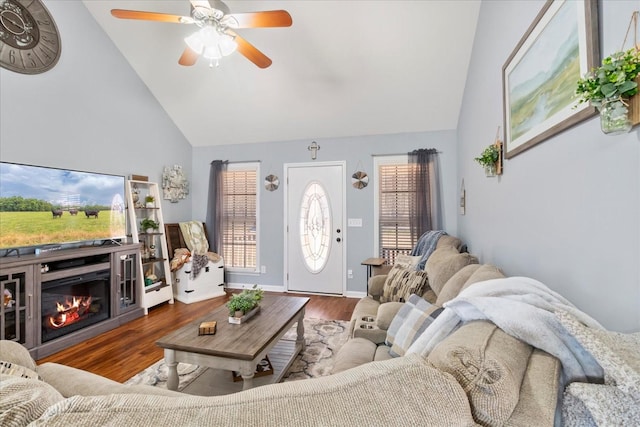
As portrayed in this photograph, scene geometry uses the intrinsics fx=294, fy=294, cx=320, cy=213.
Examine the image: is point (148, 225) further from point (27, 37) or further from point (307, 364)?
point (307, 364)

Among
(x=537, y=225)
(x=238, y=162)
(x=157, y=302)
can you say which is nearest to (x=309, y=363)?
(x=537, y=225)

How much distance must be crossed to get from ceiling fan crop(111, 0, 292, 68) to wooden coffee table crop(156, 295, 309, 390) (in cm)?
220

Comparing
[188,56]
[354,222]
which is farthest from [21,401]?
[354,222]

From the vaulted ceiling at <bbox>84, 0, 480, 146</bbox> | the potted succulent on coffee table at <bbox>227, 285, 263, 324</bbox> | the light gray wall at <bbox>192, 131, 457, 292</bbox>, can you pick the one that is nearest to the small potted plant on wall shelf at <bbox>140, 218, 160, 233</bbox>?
the light gray wall at <bbox>192, 131, 457, 292</bbox>

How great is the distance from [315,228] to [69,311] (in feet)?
10.3

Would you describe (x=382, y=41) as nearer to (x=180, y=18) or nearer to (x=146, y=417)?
(x=180, y=18)

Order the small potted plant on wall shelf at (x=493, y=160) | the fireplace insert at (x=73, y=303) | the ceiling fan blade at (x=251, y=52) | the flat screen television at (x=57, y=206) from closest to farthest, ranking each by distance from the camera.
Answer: the small potted plant on wall shelf at (x=493, y=160) < the ceiling fan blade at (x=251, y=52) < the flat screen television at (x=57, y=206) < the fireplace insert at (x=73, y=303)

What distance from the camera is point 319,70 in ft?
12.1

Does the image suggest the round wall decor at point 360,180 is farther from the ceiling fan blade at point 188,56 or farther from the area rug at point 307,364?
the ceiling fan blade at point 188,56

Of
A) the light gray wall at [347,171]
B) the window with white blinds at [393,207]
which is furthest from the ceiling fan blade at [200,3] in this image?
the window with white blinds at [393,207]

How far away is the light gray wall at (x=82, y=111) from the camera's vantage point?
2857mm

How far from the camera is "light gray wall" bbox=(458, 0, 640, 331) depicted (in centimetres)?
91

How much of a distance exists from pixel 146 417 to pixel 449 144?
178 inches

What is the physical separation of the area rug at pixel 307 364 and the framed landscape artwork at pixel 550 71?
2.15m
